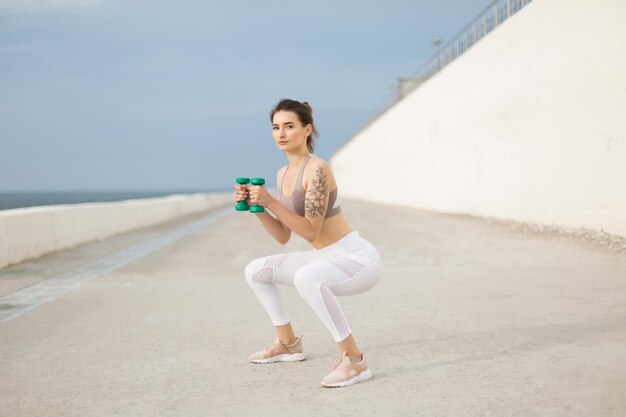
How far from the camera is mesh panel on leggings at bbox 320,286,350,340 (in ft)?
13.8

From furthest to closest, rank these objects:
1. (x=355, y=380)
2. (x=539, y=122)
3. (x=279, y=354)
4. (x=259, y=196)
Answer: (x=539, y=122) → (x=279, y=354) → (x=355, y=380) → (x=259, y=196)

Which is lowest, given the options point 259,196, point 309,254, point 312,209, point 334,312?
point 334,312

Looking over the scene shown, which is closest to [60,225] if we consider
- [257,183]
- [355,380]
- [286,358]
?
[286,358]

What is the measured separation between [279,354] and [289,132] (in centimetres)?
162

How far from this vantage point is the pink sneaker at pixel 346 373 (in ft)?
13.3

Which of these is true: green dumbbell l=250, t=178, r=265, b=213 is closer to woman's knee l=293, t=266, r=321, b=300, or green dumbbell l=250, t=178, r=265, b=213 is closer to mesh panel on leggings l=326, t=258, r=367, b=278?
woman's knee l=293, t=266, r=321, b=300

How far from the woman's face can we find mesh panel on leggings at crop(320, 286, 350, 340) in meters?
0.99

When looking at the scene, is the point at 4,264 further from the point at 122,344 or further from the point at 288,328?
the point at 288,328

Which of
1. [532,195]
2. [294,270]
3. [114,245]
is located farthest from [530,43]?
[294,270]

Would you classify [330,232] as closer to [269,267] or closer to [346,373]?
[269,267]

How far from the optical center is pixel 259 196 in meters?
4.00

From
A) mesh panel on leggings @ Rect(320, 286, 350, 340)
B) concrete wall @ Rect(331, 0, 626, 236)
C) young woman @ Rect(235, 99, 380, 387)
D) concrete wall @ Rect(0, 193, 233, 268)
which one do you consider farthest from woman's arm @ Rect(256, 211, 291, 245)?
concrete wall @ Rect(331, 0, 626, 236)

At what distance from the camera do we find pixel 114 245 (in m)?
14.4

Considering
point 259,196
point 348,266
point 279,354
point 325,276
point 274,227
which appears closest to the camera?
point 259,196
